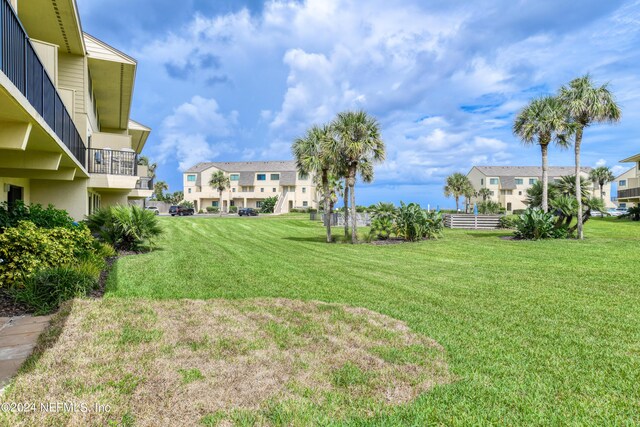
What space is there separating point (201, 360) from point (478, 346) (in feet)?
11.2

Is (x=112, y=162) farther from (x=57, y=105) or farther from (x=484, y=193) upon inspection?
(x=484, y=193)

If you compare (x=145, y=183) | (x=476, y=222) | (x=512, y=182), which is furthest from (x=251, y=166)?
(x=476, y=222)

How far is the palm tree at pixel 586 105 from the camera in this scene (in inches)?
790

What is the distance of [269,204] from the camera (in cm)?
6694

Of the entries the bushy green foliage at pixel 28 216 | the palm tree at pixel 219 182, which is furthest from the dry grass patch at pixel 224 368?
the palm tree at pixel 219 182

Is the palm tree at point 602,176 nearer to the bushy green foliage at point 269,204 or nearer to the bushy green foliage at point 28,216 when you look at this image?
the bushy green foliage at point 269,204

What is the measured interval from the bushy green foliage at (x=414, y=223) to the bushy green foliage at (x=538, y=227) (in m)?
4.54

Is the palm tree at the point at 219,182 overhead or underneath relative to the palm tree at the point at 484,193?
overhead

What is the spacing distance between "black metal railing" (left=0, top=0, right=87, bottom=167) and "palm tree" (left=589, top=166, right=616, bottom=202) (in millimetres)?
86716

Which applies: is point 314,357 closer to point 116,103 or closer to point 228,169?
point 116,103

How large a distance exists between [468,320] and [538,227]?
1743 centimetres

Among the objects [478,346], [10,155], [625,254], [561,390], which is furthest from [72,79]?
[625,254]

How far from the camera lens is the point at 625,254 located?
47.4ft

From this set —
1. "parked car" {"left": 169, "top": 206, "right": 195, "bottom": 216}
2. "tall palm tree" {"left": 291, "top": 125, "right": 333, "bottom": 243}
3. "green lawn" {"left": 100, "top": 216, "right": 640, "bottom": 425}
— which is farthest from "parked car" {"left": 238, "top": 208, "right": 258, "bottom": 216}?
"green lawn" {"left": 100, "top": 216, "right": 640, "bottom": 425}
